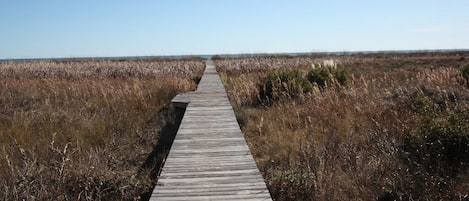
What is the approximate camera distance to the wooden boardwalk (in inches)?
118

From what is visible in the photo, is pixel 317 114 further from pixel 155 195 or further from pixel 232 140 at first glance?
pixel 155 195

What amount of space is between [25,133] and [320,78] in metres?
8.23

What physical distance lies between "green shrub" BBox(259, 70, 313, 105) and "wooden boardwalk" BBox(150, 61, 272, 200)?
151 inches

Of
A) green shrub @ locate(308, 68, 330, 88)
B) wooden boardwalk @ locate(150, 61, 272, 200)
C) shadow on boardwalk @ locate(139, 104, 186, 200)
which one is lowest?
shadow on boardwalk @ locate(139, 104, 186, 200)

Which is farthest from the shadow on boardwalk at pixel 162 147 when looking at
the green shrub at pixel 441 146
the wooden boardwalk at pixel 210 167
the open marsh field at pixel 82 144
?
the green shrub at pixel 441 146

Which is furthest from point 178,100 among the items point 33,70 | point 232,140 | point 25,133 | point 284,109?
point 33,70

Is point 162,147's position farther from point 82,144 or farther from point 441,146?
point 441,146

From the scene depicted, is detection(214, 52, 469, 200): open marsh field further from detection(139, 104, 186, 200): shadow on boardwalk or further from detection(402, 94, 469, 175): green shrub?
detection(139, 104, 186, 200): shadow on boardwalk

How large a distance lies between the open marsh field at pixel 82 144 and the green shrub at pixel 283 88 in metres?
2.55

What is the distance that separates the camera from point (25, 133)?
6293 millimetres

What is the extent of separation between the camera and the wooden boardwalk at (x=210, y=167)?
118 inches

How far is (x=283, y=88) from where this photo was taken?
1052cm

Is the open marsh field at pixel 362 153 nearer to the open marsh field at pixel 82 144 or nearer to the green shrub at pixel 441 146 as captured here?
the green shrub at pixel 441 146

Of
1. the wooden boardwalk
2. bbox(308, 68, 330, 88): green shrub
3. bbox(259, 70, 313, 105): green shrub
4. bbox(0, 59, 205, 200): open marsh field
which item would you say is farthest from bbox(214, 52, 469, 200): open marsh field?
bbox(308, 68, 330, 88): green shrub
